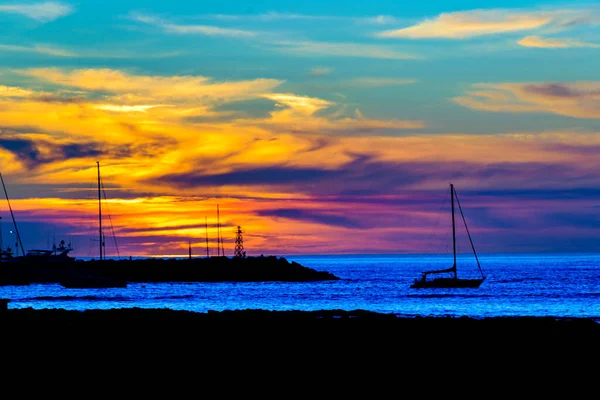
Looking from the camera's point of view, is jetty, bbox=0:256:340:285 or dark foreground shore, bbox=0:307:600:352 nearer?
dark foreground shore, bbox=0:307:600:352

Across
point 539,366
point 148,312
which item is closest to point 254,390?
point 539,366

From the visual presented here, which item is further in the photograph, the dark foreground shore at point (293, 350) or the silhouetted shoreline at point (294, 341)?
the silhouetted shoreline at point (294, 341)

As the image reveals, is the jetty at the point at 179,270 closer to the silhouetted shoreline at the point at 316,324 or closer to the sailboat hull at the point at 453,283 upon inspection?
the sailboat hull at the point at 453,283

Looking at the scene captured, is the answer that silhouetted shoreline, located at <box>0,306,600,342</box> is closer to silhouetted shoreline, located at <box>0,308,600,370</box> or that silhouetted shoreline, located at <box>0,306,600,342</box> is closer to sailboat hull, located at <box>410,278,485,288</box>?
silhouetted shoreline, located at <box>0,308,600,370</box>

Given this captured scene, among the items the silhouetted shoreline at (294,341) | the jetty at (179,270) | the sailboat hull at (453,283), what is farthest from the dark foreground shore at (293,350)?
the jetty at (179,270)

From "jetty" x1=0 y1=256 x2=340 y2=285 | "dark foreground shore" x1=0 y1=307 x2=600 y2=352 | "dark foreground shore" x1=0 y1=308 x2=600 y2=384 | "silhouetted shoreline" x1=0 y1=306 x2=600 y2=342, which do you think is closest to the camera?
"dark foreground shore" x1=0 y1=308 x2=600 y2=384

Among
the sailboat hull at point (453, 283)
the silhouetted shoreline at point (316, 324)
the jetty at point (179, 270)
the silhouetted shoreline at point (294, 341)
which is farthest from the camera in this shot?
the jetty at point (179, 270)

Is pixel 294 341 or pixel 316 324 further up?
pixel 316 324

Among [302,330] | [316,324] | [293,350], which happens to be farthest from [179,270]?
[293,350]

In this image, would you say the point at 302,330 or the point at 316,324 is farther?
the point at 316,324

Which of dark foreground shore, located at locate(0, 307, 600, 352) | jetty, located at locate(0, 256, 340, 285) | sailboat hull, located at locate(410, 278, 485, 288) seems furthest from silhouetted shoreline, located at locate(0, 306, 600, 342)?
jetty, located at locate(0, 256, 340, 285)

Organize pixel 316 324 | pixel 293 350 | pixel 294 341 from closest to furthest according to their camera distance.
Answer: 1. pixel 293 350
2. pixel 294 341
3. pixel 316 324

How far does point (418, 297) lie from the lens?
8181 centimetres

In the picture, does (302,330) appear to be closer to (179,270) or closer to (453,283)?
(453,283)
